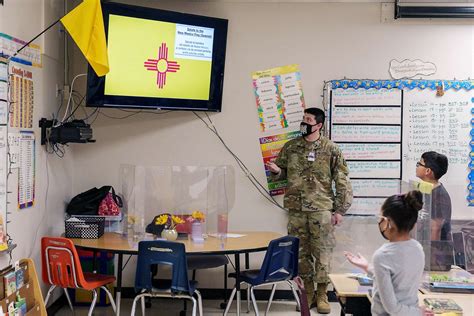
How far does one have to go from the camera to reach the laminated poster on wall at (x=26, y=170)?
405 cm

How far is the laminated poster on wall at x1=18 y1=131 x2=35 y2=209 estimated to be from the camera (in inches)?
159

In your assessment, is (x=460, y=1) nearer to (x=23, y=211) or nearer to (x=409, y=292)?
(x=409, y=292)

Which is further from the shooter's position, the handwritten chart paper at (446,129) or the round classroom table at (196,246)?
the handwritten chart paper at (446,129)

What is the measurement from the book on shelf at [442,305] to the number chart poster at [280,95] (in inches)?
107

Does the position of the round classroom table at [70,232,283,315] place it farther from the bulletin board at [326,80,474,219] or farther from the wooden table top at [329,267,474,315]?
the bulletin board at [326,80,474,219]

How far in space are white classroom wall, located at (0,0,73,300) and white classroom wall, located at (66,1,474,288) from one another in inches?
15.2

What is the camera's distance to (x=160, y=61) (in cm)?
489

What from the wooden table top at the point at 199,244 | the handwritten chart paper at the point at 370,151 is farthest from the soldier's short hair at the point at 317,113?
the wooden table top at the point at 199,244

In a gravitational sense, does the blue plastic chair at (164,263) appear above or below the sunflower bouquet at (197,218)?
below

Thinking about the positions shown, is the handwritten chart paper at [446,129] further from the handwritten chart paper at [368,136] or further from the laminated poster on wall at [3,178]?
the laminated poster on wall at [3,178]

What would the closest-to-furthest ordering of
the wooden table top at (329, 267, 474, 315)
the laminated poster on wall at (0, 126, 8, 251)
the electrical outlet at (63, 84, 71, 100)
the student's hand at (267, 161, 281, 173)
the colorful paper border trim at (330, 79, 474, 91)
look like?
the wooden table top at (329, 267, 474, 315) → the laminated poster on wall at (0, 126, 8, 251) → the student's hand at (267, 161, 281, 173) → the electrical outlet at (63, 84, 71, 100) → the colorful paper border trim at (330, 79, 474, 91)

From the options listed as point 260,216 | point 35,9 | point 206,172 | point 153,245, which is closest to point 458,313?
point 153,245

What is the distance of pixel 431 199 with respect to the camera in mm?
3492

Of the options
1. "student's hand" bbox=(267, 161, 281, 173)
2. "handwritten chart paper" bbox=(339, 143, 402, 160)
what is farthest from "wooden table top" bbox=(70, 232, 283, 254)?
"handwritten chart paper" bbox=(339, 143, 402, 160)
